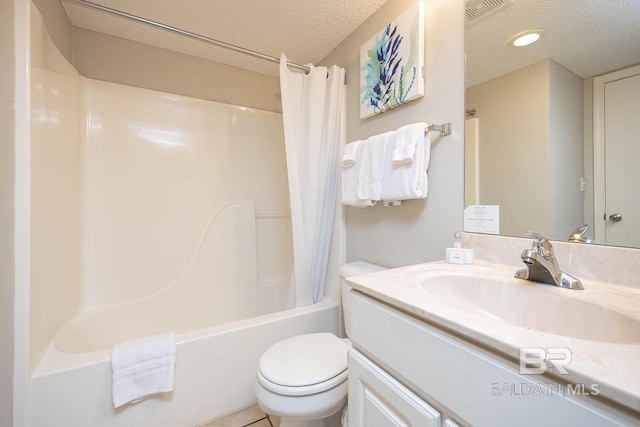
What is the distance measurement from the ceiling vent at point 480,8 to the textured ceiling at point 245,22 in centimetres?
55

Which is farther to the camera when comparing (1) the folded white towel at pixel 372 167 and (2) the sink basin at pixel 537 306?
(1) the folded white towel at pixel 372 167

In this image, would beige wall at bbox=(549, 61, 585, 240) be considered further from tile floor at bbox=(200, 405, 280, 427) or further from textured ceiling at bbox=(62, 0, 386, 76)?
tile floor at bbox=(200, 405, 280, 427)

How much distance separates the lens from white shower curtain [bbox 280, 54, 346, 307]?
5.10 feet

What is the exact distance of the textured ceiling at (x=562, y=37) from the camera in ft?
2.39

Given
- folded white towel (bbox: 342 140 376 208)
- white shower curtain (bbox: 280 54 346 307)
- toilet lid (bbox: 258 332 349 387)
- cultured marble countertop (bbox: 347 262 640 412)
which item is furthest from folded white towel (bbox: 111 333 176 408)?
folded white towel (bbox: 342 140 376 208)

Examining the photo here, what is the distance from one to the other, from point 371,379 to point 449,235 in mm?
672

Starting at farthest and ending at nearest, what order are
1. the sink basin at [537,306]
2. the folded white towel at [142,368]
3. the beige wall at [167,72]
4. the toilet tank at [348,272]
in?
the beige wall at [167,72] → the toilet tank at [348,272] → the folded white towel at [142,368] → the sink basin at [537,306]

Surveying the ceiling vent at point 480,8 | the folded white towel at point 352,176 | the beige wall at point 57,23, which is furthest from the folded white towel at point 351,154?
the beige wall at point 57,23

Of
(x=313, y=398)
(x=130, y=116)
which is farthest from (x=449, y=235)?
(x=130, y=116)

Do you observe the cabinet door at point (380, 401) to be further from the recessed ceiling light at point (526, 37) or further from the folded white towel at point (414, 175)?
the recessed ceiling light at point (526, 37)

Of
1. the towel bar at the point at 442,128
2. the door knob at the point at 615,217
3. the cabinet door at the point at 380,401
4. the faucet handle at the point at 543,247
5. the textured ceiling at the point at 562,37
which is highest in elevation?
the textured ceiling at the point at 562,37

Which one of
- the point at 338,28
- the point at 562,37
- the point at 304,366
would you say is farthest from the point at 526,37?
the point at 304,366

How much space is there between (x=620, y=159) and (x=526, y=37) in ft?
1.67

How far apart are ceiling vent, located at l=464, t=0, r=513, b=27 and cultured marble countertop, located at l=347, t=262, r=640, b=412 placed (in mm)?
940
